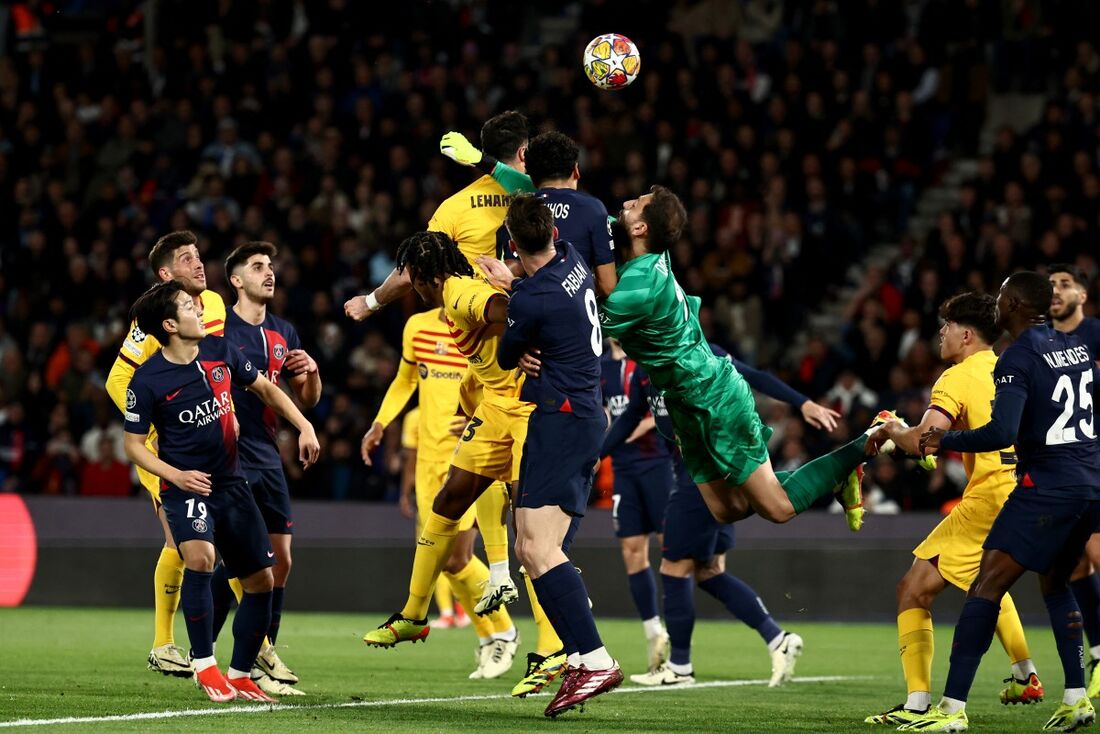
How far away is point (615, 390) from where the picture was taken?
1241cm

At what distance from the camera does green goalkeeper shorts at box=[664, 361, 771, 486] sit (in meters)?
8.12

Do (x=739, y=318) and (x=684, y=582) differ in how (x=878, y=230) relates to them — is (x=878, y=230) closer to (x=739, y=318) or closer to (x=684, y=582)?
(x=739, y=318)

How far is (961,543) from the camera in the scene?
8656mm

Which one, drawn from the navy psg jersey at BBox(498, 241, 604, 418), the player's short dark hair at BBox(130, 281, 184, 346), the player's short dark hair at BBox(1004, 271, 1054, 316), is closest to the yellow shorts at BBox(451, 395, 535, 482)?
the navy psg jersey at BBox(498, 241, 604, 418)

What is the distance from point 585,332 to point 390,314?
1178 centimetres

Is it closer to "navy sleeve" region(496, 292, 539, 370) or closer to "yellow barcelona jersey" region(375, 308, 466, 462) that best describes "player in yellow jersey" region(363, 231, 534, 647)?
"navy sleeve" region(496, 292, 539, 370)

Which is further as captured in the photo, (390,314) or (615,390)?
(390,314)

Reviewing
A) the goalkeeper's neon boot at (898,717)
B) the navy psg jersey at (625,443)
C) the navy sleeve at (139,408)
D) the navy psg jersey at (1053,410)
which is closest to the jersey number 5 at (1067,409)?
the navy psg jersey at (1053,410)

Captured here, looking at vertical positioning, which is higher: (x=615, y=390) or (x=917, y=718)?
(x=615, y=390)

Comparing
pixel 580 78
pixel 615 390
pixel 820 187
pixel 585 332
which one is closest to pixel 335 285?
pixel 580 78

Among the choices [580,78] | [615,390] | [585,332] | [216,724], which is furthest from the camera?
[580,78]

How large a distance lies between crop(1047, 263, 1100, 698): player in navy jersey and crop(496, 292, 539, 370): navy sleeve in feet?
11.8

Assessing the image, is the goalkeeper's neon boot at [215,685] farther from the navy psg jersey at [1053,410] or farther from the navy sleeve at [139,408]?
the navy psg jersey at [1053,410]

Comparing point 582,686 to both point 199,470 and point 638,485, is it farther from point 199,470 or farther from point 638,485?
point 638,485
